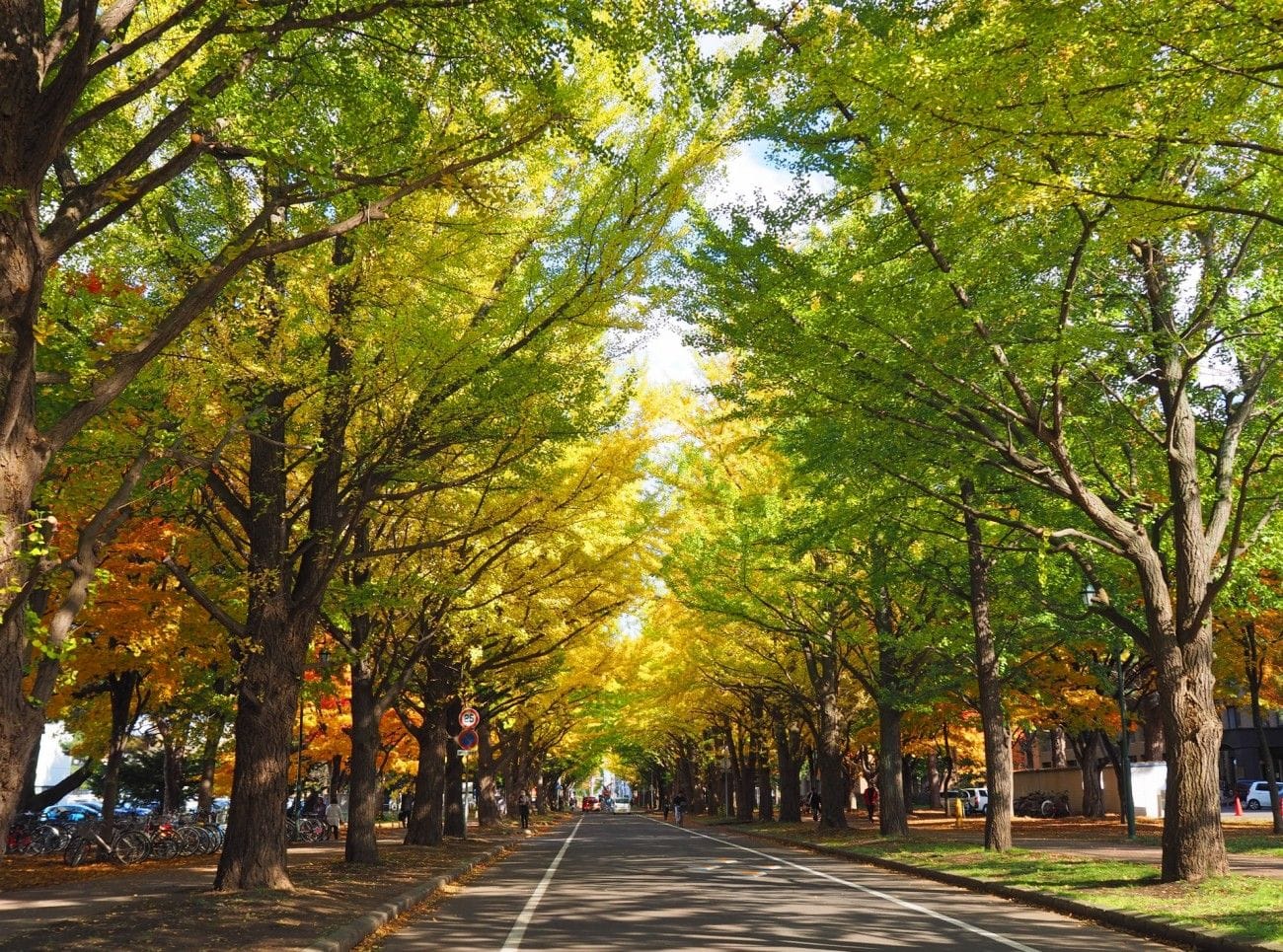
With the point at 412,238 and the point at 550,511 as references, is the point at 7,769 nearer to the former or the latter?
the point at 412,238

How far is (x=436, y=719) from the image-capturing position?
26.3 meters

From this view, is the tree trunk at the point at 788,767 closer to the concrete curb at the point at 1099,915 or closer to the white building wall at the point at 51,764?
the concrete curb at the point at 1099,915

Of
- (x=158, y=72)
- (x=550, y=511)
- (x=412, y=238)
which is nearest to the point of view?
(x=158, y=72)

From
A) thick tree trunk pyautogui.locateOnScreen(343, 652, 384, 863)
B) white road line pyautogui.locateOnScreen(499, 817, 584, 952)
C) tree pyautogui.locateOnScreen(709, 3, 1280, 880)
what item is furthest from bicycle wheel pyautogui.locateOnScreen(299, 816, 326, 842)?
tree pyautogui.locateOnScreen(709, 3, 1280, 880)

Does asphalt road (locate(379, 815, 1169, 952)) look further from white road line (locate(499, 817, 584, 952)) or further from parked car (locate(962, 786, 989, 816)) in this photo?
parked car (locate(962, 786, 989, 816))

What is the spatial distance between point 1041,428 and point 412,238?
7628 mm

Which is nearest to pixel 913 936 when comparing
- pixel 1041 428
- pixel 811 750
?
pixel 1041 428

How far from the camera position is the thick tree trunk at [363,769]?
19.0 meters

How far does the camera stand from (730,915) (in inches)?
457

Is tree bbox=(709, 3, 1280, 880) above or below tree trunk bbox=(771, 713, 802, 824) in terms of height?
above

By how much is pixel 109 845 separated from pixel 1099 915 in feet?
62.7

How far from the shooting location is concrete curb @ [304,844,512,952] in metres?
8.92

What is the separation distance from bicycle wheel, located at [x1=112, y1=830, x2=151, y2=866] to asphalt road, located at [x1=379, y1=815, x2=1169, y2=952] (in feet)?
27.9

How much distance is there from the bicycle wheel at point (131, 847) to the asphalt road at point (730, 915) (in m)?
8.50
